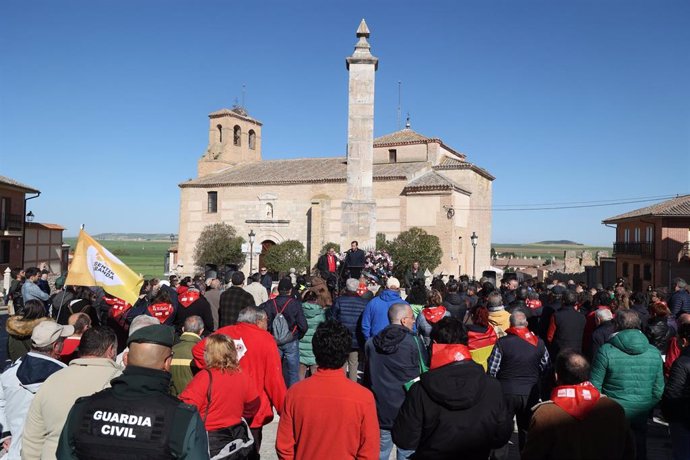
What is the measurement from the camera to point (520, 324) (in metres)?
5.43

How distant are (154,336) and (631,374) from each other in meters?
3.79

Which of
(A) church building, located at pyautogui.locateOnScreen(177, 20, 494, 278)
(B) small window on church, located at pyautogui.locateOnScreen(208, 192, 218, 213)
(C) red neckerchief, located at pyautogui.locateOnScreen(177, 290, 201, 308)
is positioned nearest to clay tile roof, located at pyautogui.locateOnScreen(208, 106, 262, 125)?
(A) church building, located at pyautogui.locateOnScreen(177, 20, 494, 278)

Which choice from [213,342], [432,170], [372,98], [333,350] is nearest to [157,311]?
[213,342]

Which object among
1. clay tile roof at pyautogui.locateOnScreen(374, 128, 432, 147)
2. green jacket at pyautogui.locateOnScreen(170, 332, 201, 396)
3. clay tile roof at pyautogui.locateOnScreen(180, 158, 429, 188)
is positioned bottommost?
green jacket at pyautogui.locateOnScreen(170, 332, 201, 396)

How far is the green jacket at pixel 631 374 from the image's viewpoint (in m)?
4.57

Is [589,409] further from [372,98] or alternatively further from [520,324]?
[372,98]

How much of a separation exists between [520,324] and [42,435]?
162 inches

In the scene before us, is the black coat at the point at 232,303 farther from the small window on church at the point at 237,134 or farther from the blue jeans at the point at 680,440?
the small window on church at the point at 237,134

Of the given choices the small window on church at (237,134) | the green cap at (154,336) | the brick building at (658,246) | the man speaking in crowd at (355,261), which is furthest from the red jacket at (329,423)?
the small window on church at (237,134)

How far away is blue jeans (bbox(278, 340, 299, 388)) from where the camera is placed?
761 cm

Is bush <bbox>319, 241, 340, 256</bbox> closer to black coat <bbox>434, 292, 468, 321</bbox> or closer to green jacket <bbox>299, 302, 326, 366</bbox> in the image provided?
black coat <bbox>434, 292, 468, 321</bbox>

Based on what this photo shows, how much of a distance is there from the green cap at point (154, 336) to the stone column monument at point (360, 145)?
1498 centimetres

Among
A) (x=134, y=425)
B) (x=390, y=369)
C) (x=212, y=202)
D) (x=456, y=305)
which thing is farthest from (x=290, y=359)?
(x=212, y=202)

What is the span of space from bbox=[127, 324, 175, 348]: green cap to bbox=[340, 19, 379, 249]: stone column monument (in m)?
15.0
